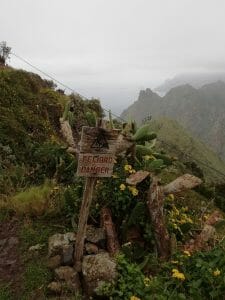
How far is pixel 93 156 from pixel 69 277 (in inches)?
56.1

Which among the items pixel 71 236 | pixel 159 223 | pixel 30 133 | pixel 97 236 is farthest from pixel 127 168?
pixel 30 133

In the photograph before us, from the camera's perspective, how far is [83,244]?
5.54 metres

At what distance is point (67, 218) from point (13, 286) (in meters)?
1.45

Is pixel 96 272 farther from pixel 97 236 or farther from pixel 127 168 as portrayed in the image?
pixel 127 168

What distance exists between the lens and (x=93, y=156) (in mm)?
5176

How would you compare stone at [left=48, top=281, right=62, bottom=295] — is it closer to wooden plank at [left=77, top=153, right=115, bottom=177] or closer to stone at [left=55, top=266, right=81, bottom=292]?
stone at [left=55, top=266, right=81, bottom=292]

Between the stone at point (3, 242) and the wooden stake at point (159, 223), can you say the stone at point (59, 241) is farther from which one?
the wooden stake at point (159, 223)

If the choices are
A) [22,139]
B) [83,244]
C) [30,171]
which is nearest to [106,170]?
[83,244]

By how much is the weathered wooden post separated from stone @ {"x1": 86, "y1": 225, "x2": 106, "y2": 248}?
1.87 ft

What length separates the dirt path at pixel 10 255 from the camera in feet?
18.2

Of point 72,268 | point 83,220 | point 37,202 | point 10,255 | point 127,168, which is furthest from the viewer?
point 37,202

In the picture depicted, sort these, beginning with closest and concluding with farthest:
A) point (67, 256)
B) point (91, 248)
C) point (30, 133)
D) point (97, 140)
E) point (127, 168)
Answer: point (97, 140), point (67, 256), point (91, 248), point (127, 168), point (30, 133)

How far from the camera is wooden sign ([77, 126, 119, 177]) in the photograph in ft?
16.8

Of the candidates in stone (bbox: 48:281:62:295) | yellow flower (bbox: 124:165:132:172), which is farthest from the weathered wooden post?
yellow flower (bbox: 124:165:132:172)
